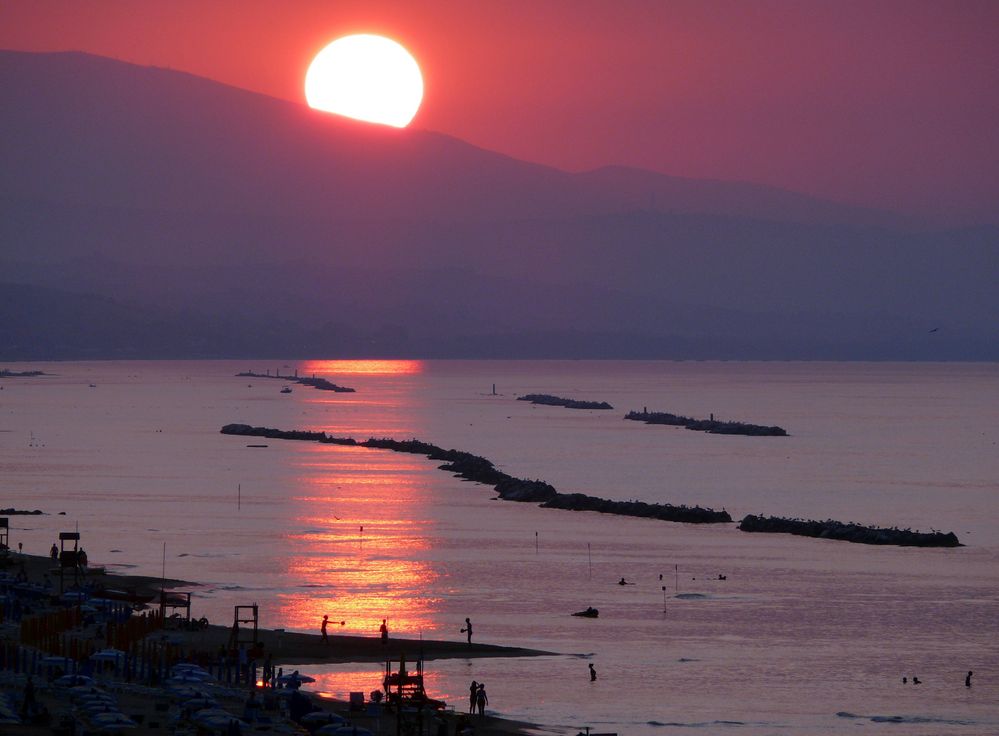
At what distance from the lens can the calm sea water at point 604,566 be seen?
36.7m

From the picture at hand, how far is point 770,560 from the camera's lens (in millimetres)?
58812

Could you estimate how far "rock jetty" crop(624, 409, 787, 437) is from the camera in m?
144

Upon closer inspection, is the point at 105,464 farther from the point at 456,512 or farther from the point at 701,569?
the point at 701,569

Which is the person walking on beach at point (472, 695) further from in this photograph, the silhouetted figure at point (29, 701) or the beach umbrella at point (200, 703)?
the silhouetted figure at point (29, 701)

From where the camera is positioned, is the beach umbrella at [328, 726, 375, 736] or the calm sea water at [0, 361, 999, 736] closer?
the beach umbrella at [328, 726, 375, 736]

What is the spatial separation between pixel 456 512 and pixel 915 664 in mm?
36133

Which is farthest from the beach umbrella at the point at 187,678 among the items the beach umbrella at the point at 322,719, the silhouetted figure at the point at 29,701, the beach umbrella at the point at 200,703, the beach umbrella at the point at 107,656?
the beach umbrella at the point at 322,719

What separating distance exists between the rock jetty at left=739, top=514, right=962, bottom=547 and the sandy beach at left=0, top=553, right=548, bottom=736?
2895cm

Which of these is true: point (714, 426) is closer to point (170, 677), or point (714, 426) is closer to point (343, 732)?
point (170, 677)

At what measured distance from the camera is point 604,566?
56.1 meters

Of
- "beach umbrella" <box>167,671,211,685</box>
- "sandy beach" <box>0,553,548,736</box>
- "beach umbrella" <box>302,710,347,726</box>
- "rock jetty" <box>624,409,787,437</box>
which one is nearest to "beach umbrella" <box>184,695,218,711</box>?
"sandy beach" <box>0,553,548,736</box>

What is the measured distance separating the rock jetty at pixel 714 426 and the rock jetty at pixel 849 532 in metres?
73.9

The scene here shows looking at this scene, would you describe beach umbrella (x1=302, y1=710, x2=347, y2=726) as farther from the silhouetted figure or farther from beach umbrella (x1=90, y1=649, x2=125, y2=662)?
beach umbrella (x1=90, y1=649, x2=125, y2=662)

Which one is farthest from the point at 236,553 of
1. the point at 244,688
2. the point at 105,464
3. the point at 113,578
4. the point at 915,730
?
the point at 105,464
